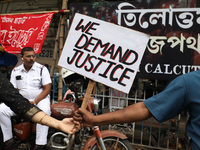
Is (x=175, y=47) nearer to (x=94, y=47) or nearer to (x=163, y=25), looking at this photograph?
(x=163, y=25)

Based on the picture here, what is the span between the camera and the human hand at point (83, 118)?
1.39 meters

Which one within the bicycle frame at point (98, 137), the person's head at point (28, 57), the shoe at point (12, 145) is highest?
the person's head at point (28, 57)

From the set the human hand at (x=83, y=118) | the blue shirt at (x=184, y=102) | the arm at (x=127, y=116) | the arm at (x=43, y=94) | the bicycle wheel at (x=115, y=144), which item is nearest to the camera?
the blue shirt at (x=184, y=102)

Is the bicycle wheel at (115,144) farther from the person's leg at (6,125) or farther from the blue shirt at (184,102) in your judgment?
the blue shirt at (184,102)

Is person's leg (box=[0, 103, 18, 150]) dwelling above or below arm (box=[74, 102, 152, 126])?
below

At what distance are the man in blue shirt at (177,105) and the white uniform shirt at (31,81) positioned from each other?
2.24 meters

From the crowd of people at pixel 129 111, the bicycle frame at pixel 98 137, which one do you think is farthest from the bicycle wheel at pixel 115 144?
the crowd of people at pixel 129 111

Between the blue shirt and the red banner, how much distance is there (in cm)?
338

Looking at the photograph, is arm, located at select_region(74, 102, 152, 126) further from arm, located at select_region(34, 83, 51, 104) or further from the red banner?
the red banner

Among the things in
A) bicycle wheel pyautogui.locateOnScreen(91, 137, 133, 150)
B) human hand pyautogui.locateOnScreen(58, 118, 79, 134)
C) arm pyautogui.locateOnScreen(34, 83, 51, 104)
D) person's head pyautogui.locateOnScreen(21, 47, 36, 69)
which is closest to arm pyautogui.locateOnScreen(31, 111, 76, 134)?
human hand pyautogui.locateOnScreen(58, 118, 79, 134)

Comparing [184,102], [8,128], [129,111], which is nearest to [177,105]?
[184,102]

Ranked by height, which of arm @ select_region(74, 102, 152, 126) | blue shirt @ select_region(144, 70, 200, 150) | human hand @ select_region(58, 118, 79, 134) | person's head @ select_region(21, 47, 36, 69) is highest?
person's head @ select_region(21, 47, 36, 69)

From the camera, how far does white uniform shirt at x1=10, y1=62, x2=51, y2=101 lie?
10.2 ft

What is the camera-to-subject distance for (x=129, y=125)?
3619mm
